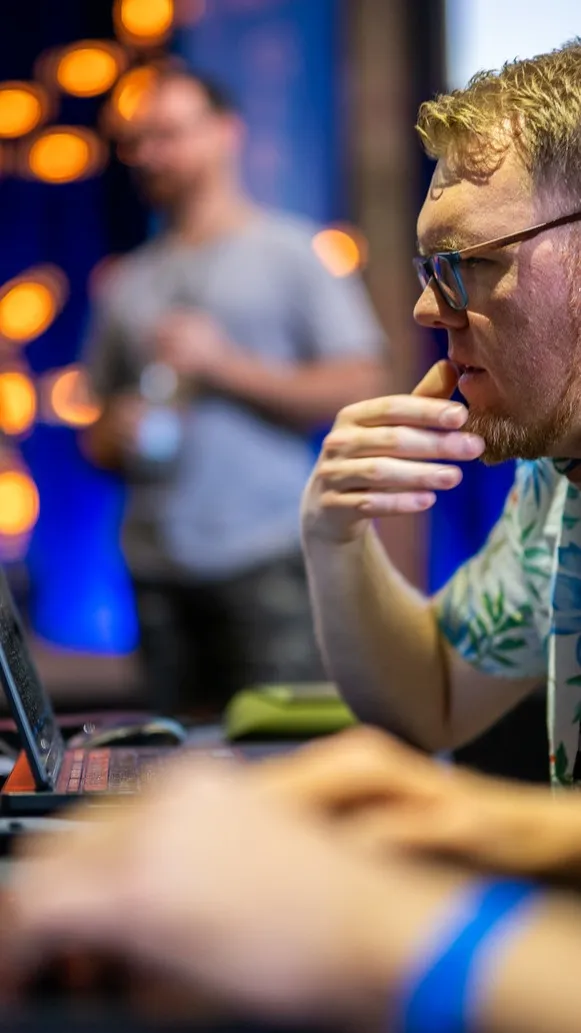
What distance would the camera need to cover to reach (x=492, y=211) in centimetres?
112

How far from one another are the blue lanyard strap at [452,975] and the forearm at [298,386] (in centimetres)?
200

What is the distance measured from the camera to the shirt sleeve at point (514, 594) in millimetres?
1304

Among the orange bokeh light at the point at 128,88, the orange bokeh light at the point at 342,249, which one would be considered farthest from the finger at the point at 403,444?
the orange bokeh light at the point at 128,88

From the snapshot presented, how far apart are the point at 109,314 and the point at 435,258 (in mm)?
1534

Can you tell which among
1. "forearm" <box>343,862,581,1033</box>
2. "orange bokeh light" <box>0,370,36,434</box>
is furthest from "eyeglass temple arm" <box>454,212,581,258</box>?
"orange bokeh light" <box>0,370,36,434</box>

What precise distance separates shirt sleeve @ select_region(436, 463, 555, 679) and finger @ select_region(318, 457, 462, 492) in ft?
0.43

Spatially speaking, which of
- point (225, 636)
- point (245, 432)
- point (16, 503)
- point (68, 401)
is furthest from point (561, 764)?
point (16, 503)

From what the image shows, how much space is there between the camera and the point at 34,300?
4.60 meters

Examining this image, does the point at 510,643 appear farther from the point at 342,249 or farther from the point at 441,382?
the point at 342,249

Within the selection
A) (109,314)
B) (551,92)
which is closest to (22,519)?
(109,314)

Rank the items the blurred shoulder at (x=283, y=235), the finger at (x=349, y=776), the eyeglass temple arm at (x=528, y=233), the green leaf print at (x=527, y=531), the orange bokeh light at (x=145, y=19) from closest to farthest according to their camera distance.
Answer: the finger at (x=349, y=776) → the eyeglass temple arm at (x=528, y=233) → the green leaf print at (x=527, y=531) → the blurred shoulder at (x=283, y=235) → the orange bokeh light at (x=145, y=19)

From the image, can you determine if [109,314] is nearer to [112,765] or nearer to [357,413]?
[357,413]

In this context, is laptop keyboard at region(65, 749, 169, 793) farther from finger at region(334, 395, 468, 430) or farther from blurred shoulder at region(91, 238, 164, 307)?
blurred shoulder at region(91, 238, 164, 307)

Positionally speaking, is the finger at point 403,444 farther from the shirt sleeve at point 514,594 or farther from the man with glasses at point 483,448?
the shirt sleeve at point 514,594
